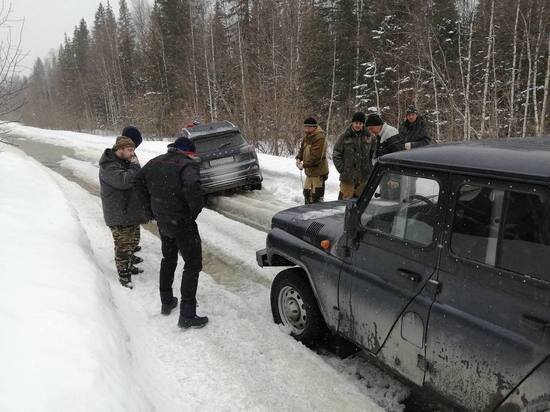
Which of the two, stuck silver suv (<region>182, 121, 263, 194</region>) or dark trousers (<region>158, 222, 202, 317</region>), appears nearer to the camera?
dark trousers (<region>158, 222, 202, 317</region>)

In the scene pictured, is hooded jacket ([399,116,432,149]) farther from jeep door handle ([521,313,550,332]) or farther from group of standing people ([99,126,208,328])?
jeep door handle ([521,313,550,332])

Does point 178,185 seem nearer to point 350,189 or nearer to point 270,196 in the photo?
point 350,189

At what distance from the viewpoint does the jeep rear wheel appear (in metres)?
3.73

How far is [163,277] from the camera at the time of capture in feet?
14.8

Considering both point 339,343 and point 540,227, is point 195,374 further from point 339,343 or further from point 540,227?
point 540,227

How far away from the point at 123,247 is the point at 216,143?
15.6ft

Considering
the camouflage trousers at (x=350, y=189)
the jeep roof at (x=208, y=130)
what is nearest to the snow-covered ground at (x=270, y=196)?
the jeep roof at (x=208, y=130)

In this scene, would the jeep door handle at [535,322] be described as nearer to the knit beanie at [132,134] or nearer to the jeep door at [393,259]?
the jeep door at [393,259]

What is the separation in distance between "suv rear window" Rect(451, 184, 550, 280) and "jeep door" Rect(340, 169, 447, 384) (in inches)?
6.5

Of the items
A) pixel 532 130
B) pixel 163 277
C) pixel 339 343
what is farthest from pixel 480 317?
pixel 532 130

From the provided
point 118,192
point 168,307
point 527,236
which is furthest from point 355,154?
point 527,236

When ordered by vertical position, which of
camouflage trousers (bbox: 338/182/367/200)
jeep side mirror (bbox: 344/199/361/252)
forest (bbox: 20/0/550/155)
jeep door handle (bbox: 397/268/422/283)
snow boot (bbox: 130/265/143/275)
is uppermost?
forest (bbox: 20/0/550/155)

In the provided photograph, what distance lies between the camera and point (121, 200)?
526cm

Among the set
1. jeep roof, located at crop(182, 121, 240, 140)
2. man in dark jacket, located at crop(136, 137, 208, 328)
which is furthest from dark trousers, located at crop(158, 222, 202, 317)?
jeep roof, located at crop(182, 121, 240, 140)
